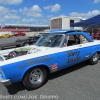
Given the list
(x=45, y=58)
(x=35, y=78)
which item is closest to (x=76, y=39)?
(x=45, y=58)

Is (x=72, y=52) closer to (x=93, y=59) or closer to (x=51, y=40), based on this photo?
(x=51, y=40)

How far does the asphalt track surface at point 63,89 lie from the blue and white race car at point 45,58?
0.92ft

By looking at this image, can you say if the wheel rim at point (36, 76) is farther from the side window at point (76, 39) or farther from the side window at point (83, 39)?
the side window at point (83, 39)

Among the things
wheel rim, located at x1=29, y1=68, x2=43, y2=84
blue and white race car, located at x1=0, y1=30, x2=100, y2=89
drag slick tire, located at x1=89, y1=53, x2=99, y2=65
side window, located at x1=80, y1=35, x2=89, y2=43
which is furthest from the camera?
drag slick tire, located at x1=89, y1=53, x2=99, y2=65

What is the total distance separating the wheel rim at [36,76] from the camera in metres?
3.58

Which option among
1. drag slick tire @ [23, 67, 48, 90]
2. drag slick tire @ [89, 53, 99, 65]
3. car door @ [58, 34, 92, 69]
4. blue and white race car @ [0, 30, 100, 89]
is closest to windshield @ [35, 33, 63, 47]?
blue and white race car @ [0, 30, 100, 89]

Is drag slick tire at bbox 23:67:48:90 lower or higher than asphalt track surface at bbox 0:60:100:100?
higher

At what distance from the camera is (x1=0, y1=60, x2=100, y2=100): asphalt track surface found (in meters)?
3.18

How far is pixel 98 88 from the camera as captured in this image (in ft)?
→ 11.5

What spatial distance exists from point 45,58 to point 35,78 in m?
0.67

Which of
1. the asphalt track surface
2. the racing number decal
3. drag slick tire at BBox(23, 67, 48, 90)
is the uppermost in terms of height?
the racing number decal

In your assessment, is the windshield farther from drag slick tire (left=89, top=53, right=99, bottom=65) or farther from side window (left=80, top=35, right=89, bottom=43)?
drag slick tire (left=89, top=53, right=99, bottom=65)

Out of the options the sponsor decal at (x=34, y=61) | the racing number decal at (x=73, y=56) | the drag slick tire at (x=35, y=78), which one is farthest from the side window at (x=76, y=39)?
the drag slick tire at (x=35, y=78)

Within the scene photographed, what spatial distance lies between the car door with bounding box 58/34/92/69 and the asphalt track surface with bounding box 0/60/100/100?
1.65 feet
